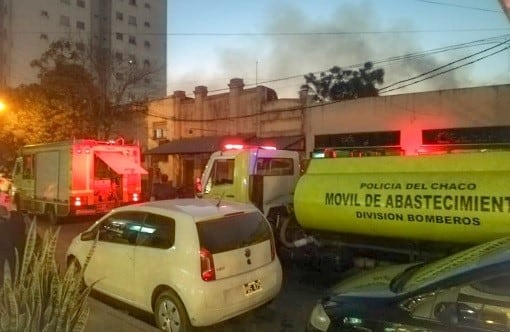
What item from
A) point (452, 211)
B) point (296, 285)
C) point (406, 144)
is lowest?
point (296, 285)

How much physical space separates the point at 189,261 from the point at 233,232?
0.66 m

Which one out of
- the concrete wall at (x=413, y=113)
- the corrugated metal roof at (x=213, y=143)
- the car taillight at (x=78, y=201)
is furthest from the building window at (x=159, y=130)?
the car taillight at (x=78, y=201)

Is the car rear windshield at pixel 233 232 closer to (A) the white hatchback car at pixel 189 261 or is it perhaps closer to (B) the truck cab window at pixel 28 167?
(A) the white hatchback car at pixel 189 261

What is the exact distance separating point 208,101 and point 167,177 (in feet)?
15.8

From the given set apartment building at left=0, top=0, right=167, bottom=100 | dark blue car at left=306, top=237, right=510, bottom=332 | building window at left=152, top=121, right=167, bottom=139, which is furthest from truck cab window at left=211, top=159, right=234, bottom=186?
apartment building at left=0, top=0, right=167, bottom=100

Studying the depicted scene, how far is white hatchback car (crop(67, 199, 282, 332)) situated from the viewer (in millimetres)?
5188

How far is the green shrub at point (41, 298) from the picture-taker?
143 inches

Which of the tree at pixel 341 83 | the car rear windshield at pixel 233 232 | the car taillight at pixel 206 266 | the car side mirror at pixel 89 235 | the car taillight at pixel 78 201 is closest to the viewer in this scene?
the car taillight at pixel 206 266

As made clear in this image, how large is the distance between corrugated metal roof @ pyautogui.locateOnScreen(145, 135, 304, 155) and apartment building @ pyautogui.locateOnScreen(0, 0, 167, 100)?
95.4ft

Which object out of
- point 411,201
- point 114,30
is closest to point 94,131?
point 411,201

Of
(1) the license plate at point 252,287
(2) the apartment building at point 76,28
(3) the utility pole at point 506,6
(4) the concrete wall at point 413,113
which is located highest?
(2) the apartment building at point 76,28

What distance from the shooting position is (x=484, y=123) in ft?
51.9

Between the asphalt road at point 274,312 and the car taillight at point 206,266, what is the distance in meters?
0.74

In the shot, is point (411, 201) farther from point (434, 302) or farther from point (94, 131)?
point (94, 131)
